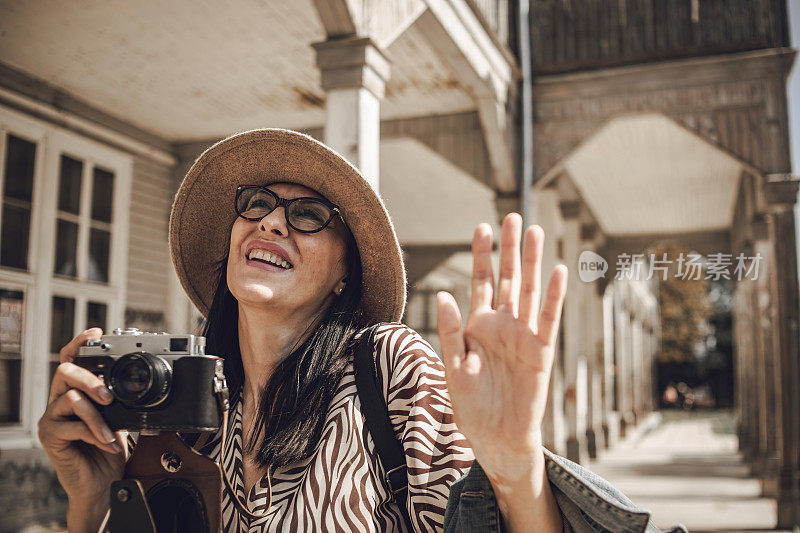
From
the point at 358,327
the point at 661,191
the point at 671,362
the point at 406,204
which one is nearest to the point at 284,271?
the point at 358,327

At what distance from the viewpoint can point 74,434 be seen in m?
1.39

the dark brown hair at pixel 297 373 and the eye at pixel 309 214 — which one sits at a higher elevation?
the eye at pixel 309 214

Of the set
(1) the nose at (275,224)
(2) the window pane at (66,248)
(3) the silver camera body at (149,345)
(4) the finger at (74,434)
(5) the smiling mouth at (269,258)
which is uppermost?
(2) the window pane at (66,248)

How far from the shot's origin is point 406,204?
11.4m

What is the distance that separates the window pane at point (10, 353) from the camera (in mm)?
6059

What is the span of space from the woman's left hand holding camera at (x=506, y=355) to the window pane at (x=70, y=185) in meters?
6.33

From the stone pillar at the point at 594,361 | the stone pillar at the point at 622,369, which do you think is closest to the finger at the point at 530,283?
the stone pillar at the point at 594,361

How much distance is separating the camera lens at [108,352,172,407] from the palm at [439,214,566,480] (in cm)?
55

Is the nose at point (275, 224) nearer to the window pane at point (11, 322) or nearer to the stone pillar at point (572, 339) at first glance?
the window pane at point (11, 322)

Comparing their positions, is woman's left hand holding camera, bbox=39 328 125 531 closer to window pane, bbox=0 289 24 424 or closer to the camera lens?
the camera lens

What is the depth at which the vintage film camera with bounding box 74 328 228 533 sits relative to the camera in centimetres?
135

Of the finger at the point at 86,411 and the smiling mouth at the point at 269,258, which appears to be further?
the smiling mouth at the point at 269,258

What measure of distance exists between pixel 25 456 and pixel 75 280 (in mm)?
1519

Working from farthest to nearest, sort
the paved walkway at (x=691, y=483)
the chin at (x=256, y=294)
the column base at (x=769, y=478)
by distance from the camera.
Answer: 1. the column base at (x=769, y=478)
2. the paved walkway at (x=691, y=483)
3. the chin at (x=256, y=294)
